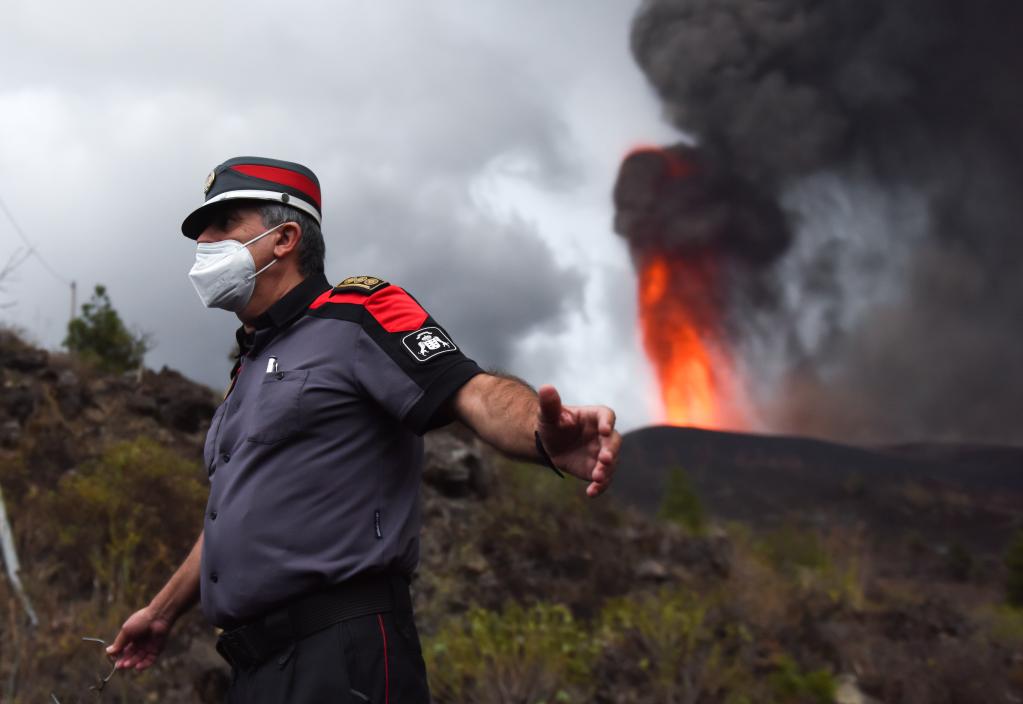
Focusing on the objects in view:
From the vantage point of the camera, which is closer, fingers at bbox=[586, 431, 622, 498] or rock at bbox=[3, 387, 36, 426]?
fingers at bbox=[586, 431, 622, 498]

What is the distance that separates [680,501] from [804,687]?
34.0ft

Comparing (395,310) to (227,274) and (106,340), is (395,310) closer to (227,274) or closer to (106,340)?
(227,274)

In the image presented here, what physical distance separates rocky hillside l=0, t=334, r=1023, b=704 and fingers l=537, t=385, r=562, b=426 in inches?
172

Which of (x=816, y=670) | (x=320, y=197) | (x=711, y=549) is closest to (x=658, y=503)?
(x=711, y=549)

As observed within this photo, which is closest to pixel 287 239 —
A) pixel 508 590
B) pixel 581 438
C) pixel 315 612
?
pixel 315 612

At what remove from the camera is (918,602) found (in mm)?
11602

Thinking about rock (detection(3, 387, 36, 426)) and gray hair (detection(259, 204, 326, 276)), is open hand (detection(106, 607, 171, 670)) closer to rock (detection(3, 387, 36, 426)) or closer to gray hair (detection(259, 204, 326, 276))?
gray hair (detection(259, 204, 326, 276))

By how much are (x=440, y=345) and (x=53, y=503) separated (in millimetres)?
8073

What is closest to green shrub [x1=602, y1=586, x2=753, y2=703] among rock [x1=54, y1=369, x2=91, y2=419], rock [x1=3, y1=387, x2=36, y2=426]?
rock [x1=54, y1=369, x2=91, y2=419]

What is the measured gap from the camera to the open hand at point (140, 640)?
2840 millimetres

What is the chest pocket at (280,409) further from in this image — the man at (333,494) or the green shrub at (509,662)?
the green shrub at (509,662)

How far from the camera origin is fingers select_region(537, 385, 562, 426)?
63.6 inches

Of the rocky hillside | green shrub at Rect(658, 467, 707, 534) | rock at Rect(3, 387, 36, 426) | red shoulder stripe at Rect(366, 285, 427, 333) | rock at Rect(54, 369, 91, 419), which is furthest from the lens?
green shrub at Rect(658, 467, 707, 534)

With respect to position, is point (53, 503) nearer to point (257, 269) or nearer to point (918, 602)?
point (257, 269)
